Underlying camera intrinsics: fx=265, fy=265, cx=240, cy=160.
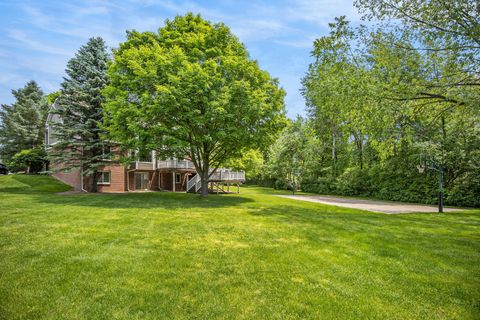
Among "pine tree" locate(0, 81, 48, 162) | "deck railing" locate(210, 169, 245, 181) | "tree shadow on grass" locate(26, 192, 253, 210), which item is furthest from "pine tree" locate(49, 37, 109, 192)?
"pine tree" locate(0, 81, 48, 162)

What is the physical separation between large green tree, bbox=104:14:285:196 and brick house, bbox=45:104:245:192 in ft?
22.0

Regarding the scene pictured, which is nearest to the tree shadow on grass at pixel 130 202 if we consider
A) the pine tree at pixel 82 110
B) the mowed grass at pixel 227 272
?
the mowed grass at pixel 227 272

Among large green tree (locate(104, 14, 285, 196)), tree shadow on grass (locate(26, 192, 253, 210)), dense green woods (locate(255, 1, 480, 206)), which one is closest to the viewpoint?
dense green woods (locate(255, 1, 480, 206))

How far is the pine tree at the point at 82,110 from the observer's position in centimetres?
1886

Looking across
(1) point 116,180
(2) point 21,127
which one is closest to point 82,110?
(1) point 116,180

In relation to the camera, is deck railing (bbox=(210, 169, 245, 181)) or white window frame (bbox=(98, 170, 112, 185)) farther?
deck railing (bbox=(210, 169, 245, 181))

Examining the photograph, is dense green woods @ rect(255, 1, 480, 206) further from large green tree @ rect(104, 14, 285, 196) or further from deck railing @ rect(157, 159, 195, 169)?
deck railing @ rect(157, 159, 195, 169)

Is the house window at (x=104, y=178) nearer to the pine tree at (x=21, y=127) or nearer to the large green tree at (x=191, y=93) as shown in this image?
the large green tree at (x=191, y=93)

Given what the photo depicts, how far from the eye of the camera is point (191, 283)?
14.1 ft

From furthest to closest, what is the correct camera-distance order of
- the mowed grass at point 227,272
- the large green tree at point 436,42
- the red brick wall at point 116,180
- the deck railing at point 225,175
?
the deck railing at point 225,175 < the red brick wall at point 116,180 < the large green tree at point 436,42 < the mowed grass at point 227,272

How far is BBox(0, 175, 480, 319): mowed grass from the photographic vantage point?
3611 millimetres

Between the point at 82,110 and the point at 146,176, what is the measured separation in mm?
9731

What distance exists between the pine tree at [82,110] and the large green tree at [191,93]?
2.74 meters

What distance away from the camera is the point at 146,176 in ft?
89.7
